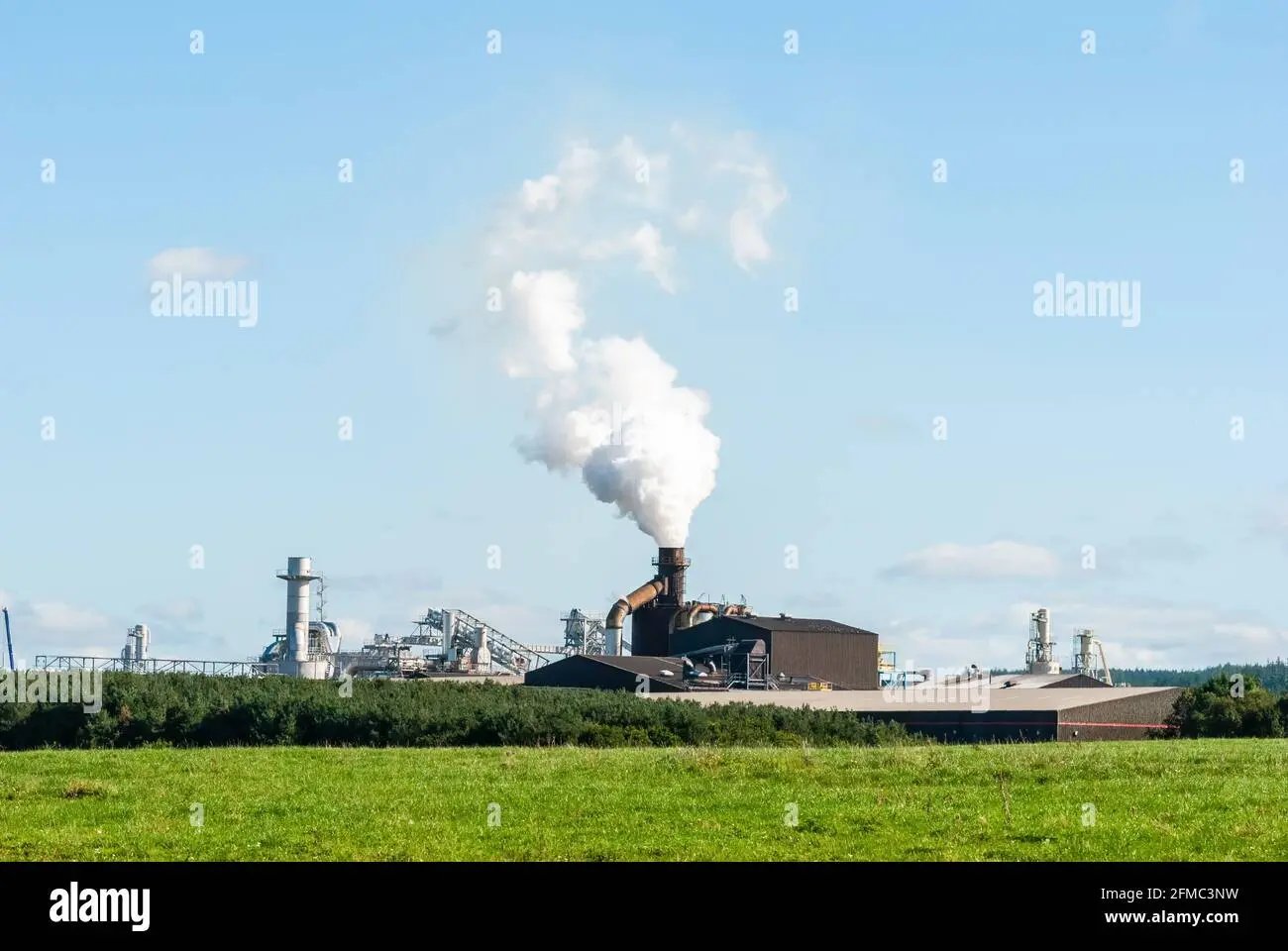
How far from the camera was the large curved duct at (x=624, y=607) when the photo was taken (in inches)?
4158

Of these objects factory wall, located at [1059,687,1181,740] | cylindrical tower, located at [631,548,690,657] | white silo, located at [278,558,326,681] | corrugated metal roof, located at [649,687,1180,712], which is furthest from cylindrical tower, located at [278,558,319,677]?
factory wall, located at [1059,687,1181,740]

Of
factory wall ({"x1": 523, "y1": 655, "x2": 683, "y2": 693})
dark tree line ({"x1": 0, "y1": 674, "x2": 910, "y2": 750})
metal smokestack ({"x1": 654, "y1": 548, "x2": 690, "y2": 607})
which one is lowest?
dark tree line ({"x1": 0, "y1": 674, "x2": 910, "y2": 750})

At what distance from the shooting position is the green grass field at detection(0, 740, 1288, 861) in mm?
23969

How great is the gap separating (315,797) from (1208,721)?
49979mm

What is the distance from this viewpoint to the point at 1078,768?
30984 millimetres

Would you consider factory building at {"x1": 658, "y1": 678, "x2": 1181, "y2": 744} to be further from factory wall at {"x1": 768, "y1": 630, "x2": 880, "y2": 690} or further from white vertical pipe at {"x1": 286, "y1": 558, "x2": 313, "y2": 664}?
white vertical pipe at {"x1": 286, "y1": 558, "x2": 313, "y2": 664}

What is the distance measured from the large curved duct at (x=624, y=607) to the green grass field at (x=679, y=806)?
6813cm

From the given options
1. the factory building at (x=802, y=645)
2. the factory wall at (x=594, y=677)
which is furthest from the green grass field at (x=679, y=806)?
the factory building at (x=802, y=645)

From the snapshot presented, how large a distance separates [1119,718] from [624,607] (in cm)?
3943

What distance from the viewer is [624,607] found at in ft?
347

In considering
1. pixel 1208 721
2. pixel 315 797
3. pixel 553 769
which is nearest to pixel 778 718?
pixel 1208 721

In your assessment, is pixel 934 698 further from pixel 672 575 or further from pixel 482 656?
pixel 482 656

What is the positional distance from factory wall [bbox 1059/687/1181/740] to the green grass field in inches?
1350
